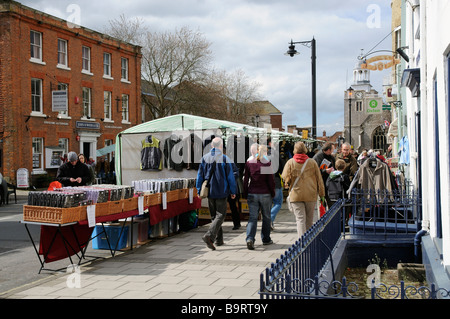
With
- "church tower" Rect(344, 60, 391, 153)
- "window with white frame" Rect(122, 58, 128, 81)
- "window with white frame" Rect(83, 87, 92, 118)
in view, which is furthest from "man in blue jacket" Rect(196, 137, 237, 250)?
"church tower" Rect(344, 60, 391, 153)

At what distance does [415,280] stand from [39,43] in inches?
1034

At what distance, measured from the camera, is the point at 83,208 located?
23.8 ft

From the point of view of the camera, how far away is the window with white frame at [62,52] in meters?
29.5

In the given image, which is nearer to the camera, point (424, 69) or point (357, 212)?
point (424, 69)

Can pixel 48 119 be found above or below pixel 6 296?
above

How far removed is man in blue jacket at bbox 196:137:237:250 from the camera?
8.71 metres

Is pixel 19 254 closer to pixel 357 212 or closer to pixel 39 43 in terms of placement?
pixel 357 212

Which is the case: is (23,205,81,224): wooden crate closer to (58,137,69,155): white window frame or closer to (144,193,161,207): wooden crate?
(144,193,161,207): wooden crate

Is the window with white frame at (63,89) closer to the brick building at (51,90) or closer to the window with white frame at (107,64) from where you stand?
the brick building at (51,90)

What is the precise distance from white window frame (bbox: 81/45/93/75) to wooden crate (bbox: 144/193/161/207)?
2412cm
